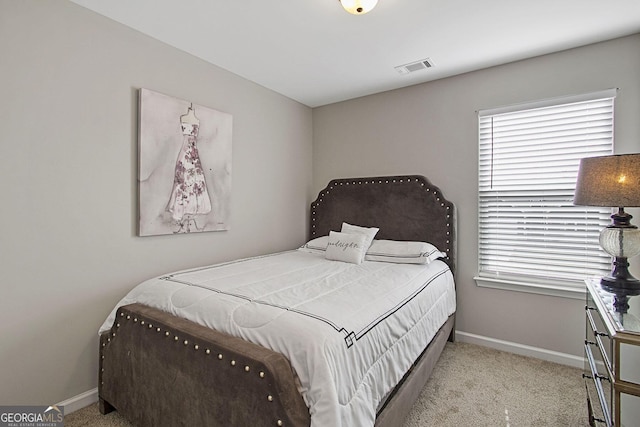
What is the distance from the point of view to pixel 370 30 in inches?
89.1

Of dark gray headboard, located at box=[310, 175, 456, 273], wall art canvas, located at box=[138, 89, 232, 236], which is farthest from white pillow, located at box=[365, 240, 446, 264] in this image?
wall art canvas, located at box=[138, 89, 232, 236]

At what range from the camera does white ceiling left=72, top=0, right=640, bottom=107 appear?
2000 mm

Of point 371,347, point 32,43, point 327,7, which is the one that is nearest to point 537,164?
point 327,7

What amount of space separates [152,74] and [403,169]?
238 cm

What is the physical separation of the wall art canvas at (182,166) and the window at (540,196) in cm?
234

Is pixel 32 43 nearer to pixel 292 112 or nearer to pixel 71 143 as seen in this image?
pixel 71 143

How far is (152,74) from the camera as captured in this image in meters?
2.37

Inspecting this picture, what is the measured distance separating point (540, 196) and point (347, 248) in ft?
5.41

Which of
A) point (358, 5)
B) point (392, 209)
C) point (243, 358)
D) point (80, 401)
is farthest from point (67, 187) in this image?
point (392, 209)

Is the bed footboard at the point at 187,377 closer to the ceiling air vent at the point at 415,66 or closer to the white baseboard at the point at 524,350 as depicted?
the white baseboard at the point at 524,350

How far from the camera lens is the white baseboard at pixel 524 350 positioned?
2498 millimetres

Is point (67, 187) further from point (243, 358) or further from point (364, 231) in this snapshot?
point (364, 231)

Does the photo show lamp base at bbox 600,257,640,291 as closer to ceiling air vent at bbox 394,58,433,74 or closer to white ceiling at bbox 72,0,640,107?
white ceiling at bbox 72,0,640,107

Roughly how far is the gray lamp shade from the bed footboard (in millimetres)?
1779
